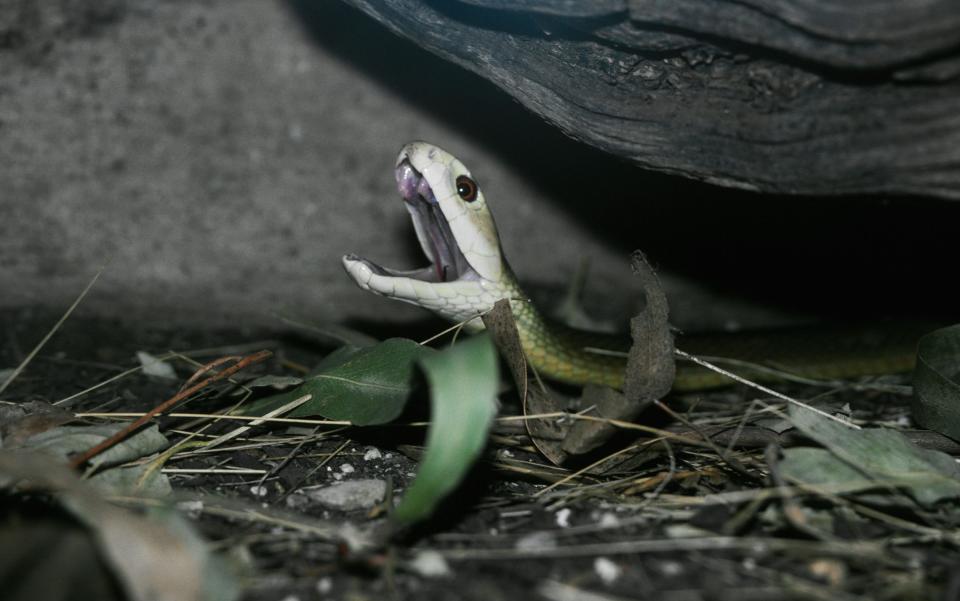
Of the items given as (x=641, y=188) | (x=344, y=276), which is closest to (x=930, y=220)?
(x=641, y=188)

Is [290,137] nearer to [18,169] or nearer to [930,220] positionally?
[18,169]

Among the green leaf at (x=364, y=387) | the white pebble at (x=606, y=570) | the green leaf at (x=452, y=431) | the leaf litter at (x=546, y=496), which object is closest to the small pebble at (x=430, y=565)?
the leaf litter at (x=546, y=496)

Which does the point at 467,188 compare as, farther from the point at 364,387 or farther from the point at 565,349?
the point at 364,387

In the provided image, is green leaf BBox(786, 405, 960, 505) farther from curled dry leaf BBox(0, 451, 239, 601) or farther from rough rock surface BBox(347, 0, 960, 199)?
curled dry leaf BBox(0, 451, 239, 601)

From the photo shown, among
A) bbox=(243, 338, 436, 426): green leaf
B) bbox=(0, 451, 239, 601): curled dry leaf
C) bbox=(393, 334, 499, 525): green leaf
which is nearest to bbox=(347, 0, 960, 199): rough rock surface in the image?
bbox=(243, 338, 436, 426): green leaf

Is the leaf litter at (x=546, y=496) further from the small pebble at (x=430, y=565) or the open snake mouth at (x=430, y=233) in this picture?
the open snake mouth at (x=430, y=233)
